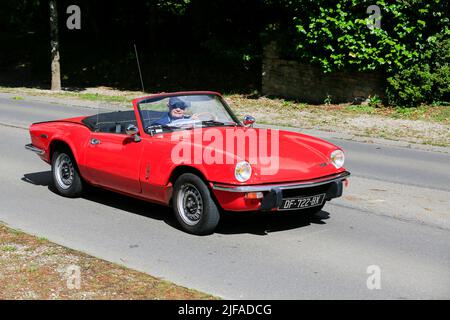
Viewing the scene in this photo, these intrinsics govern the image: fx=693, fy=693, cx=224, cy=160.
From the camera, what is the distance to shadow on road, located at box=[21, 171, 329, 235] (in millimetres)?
8248

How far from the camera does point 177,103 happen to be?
8773mm

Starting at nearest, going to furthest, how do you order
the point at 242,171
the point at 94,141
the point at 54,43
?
the point at 242,171 < the point at 94,141 < the point at 54,43

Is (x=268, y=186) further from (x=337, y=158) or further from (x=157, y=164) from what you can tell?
(x=157, y=164)

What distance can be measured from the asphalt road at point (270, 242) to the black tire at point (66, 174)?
145mm

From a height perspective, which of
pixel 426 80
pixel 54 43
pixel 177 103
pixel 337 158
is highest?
pixel 54 43

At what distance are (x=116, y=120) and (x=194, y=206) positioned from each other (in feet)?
7.41

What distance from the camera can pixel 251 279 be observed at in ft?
21.0

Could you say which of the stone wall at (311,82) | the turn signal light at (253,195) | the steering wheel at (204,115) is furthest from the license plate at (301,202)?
the stone wall at (311,82)

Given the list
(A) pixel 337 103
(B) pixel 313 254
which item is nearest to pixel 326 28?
(A) pixel 337 103

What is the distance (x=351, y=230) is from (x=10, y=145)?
8.77 metres

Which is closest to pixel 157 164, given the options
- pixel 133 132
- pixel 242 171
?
pixel 133 132

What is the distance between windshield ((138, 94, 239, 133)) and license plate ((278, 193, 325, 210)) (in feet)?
5.81

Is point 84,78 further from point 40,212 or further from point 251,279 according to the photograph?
point 251,279

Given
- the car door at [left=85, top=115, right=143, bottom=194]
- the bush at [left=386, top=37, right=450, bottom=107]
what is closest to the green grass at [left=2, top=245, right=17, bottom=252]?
the car door at [left=85, top=115, right=143, bottom=194]
